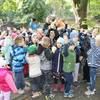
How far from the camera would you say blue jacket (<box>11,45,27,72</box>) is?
768 cm

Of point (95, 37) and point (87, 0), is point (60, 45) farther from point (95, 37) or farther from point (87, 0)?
point (87, 0)

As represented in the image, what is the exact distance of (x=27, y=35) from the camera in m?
9.12

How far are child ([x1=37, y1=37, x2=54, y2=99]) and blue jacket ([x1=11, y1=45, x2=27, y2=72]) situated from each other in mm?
428

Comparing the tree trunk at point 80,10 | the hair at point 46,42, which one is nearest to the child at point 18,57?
the hair at point 46,42

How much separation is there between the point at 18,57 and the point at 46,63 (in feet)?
2.38

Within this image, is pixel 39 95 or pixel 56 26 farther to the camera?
pixel 56 26

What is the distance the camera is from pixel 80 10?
13344 millimetres

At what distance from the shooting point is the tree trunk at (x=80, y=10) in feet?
43.0

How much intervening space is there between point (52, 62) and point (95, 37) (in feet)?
4.11

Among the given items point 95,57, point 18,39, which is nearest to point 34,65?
point 18,39

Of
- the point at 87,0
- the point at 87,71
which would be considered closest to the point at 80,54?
the point at 87,71

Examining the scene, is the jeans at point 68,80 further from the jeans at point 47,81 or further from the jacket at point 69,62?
the jeans at point 47,81

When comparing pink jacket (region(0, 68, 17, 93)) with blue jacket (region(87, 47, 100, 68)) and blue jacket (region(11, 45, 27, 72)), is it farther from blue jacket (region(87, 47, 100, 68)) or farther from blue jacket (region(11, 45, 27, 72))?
blue jacket (region(87, 47, 100, 68))

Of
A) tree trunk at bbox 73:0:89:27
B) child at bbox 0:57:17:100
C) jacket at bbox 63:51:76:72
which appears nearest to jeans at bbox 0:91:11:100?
child at bbox 0:57:17:100
